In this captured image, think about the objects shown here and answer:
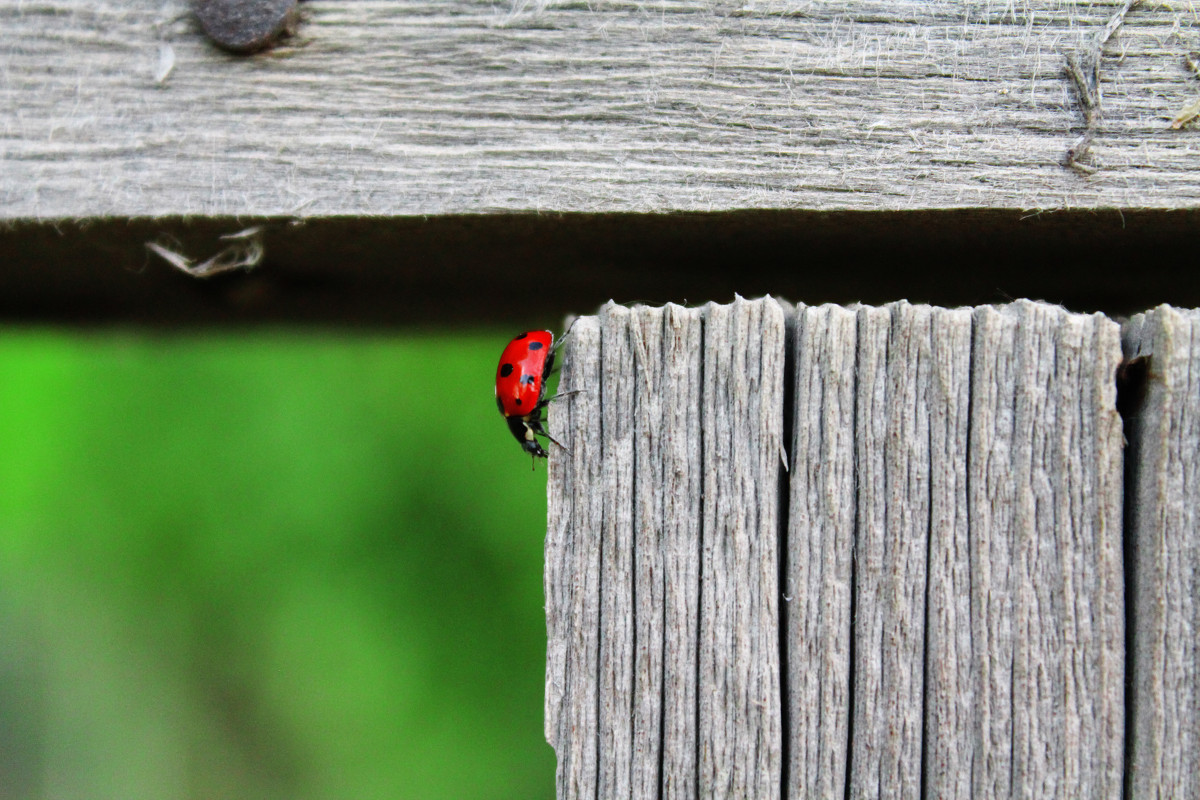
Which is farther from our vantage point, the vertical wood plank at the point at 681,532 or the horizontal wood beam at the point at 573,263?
the horizontal wood beam at the point at 573,263

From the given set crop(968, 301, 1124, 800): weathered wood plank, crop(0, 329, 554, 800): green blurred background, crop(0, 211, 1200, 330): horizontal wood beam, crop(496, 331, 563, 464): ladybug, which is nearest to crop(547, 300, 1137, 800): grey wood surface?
crop(968, 301, 1124, 800): weathered wood plank

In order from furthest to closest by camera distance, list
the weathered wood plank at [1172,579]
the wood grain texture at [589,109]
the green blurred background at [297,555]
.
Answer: the green blurred background at [297,555] < the wood grain texture at [589,109] < the weathered wood plank at [1172,579]

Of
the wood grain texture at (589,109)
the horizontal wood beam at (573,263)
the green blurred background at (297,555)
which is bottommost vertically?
the green blurred background at (297,555)

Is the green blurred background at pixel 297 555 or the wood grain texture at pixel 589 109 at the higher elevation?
the wood grain texture at pixel 589 109

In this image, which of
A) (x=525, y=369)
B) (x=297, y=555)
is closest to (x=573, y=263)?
(x=525, y=369)

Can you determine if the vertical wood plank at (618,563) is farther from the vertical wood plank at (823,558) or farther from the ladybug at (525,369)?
the ladybug at (525,369)

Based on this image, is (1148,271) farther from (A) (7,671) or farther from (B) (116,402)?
(A) (7,671)

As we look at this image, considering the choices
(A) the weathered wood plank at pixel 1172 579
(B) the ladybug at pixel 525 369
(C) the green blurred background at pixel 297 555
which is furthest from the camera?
(C) the green blurred background at pixel 297 555

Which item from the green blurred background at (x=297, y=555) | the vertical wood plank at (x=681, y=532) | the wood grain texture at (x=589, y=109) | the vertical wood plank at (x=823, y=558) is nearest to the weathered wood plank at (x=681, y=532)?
the vertical wood plank at (x=681, y=532)

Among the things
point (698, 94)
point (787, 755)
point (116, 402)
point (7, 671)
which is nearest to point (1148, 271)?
point (698, 94)
